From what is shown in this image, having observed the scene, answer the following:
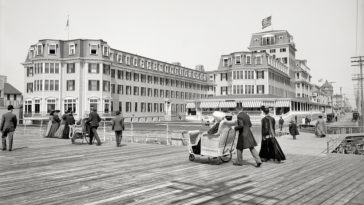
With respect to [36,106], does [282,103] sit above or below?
above

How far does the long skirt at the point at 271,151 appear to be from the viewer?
9.52 m

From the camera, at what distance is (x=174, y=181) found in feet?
22.4

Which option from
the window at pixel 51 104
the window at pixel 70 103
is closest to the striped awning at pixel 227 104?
the window at pixel 70 103

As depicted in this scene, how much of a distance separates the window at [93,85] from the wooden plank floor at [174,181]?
139 feet

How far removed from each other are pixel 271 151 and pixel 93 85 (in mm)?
45454

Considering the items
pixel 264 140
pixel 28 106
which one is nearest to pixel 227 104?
pixel 28 106

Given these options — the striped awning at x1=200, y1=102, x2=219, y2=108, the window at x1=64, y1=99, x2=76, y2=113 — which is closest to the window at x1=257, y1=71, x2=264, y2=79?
the striped awning at x1=200, y1=102, x2=219, y2=108

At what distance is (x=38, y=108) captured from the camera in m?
50.8

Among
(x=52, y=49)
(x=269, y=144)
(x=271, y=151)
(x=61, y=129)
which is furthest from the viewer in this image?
(x=52, y=49)

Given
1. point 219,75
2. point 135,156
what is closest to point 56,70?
point 219,75

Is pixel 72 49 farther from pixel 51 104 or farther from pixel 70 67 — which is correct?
pixel 51 104

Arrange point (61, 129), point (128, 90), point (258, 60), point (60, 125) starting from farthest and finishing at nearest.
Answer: point (258, 60) → point (128, 90) → point (60, 125) → point (61, 129)

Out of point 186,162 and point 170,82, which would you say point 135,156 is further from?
point 170,82

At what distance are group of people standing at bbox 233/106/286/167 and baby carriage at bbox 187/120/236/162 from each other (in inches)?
14.5
